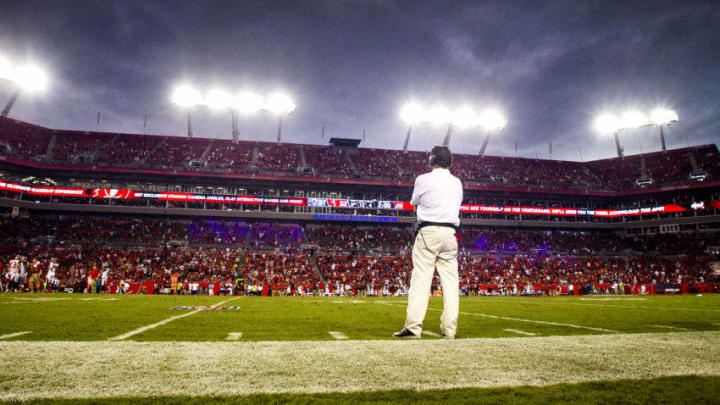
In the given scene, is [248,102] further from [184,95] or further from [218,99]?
[184,95]

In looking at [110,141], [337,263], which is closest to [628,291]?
[337,263]

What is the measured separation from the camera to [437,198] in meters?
4.45

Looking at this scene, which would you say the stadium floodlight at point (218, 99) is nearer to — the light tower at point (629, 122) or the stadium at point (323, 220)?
the stadium at point (323, 220)

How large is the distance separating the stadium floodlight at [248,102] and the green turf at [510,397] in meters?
48.4

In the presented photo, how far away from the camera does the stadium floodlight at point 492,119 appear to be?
50438mm

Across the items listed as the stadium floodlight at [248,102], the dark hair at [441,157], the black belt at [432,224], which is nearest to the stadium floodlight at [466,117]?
the stadium floodlight at [248,102]

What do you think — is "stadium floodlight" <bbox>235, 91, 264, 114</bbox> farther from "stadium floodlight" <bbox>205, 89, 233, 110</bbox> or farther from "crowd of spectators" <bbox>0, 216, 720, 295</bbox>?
"crowd of spectators" <bbox>0, 216, 720, 295</bbox>

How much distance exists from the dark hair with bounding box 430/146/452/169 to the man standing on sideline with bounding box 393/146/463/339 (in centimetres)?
21

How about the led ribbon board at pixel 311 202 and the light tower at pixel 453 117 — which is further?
the light tower at pixel 453 117

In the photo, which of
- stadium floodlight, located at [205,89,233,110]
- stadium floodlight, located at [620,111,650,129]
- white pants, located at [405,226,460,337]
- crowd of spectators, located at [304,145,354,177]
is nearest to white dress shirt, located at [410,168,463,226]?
white pants, located at [405,226,460,337]

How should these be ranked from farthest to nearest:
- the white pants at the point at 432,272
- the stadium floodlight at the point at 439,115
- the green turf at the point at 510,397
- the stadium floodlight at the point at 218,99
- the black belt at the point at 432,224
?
1. the stadium floodlight at the point at 439,115
2. the stadium floodlight at the point at 218,99
3. the black belt at the point at 432,224
4. the white pants at the point at 432,272
5. the green turf at the point at 510,397

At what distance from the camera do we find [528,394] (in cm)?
204

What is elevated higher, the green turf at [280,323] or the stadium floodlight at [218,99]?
the stadium floodlight at [218,99]

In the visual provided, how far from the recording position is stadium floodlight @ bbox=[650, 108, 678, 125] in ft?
172
